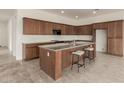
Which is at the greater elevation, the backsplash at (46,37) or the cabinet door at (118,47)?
the backsplash at (46,37)

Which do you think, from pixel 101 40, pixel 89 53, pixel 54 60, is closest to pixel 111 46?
pixel 101 40

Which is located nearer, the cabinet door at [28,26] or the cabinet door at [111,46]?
the cabinet door at [28,26]

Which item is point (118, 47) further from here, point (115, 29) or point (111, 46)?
point (115, 29)

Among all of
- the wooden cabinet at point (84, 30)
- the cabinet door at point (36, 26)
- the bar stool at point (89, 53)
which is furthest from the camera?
the wooden cabinet at point (84, 30)

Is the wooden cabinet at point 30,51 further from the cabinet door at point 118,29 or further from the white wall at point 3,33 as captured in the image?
the white wall at point 3,33

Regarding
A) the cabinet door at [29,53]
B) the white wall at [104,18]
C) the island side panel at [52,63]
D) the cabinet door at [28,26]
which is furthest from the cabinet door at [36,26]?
the white wall at [104,18]

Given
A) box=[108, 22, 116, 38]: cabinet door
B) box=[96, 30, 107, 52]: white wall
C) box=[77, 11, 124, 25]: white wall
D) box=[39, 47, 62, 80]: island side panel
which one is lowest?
box=[39, 47, 62, 80]: island side panel

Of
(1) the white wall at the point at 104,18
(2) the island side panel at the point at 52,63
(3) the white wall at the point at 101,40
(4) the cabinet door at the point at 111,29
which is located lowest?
(2) the island side panel at the point at 52,63

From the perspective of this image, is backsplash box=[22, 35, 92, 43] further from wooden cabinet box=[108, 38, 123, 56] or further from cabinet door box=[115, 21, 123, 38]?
cabinet door box=[115, 21, 123, 38]

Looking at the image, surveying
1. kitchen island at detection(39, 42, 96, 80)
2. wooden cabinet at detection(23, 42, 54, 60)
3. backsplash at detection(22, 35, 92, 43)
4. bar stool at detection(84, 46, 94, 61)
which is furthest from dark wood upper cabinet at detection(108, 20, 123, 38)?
wooden cabinet at detection(23, 42, 54, 60)

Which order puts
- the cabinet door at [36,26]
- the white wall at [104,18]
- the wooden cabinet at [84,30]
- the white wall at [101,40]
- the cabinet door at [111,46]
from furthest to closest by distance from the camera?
1. the wooden cabinet at [84,30]
2. the white wall at [101,40]
3. the cabinet door at [111,46]
4. the white wall at [104,18]
5. the cabinet door at [36,26]

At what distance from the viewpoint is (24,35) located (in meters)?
5.44

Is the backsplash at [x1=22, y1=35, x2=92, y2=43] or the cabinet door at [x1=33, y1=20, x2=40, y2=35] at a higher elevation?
the cabinet door at [x1=33, y1=20, x2=40, y2=35]
